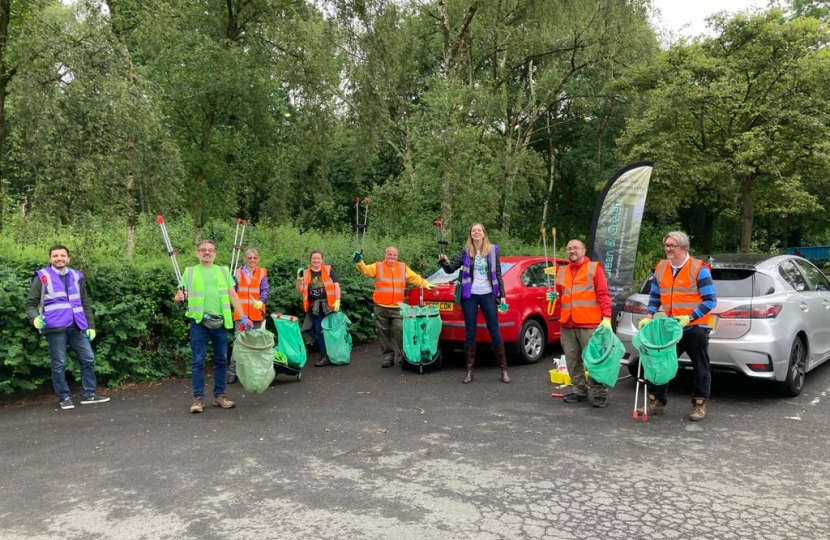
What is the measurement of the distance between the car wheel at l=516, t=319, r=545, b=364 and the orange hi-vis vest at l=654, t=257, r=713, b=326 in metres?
2.84

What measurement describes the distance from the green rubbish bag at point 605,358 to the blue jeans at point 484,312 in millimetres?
1493

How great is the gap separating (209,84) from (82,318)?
6276mm

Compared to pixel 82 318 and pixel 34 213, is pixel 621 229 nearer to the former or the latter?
pixel 82 318

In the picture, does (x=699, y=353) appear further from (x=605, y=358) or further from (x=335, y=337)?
(x=335, y=337)

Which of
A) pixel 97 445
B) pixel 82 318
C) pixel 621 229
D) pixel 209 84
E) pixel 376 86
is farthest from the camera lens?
pixel 376 86

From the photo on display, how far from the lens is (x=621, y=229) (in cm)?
900

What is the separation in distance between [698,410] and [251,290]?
5.29 m

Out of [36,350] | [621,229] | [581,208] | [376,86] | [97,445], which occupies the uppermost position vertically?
[376,86]

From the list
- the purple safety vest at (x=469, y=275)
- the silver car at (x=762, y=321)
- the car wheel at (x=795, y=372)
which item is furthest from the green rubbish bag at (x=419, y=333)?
the car wheel at (x=795, y=372)

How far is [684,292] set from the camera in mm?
5680

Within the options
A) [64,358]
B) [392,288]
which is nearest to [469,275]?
[392,288]

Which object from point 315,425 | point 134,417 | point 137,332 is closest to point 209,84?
point 137,332

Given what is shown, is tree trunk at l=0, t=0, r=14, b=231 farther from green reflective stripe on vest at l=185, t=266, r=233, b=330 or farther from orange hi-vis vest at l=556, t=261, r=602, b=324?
orange hi-vis vest at l=556, t=261, r=602, b=324

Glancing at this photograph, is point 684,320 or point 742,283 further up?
point 742,283
